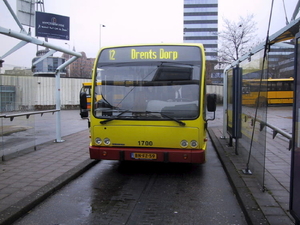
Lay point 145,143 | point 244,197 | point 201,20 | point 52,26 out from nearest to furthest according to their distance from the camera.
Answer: point 244,197 < point 145,143 < point 52,26 < point 201,20

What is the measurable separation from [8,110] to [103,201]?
4220mm

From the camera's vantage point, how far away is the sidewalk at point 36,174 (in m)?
4.38

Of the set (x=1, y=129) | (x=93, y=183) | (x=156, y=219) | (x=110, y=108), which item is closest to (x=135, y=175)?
(x=93, y=183)

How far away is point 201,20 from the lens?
340ft

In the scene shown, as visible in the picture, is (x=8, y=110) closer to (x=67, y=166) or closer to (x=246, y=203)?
(x=67, y=166)

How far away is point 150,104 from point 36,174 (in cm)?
273

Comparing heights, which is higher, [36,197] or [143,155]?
[143,155]

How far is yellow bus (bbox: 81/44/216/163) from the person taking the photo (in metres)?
5.74

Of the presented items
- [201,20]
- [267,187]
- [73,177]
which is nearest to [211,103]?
[267,187]

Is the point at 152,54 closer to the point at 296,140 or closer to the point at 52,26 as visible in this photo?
the point at 296,140

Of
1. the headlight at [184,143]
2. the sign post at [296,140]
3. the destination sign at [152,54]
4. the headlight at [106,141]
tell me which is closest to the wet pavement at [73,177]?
the sign post at [296,140]

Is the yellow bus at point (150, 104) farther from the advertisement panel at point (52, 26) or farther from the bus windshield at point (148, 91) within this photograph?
the advertisement panel at point (52, 26)

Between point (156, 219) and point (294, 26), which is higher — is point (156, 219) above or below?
below

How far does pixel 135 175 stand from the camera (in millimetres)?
6355
